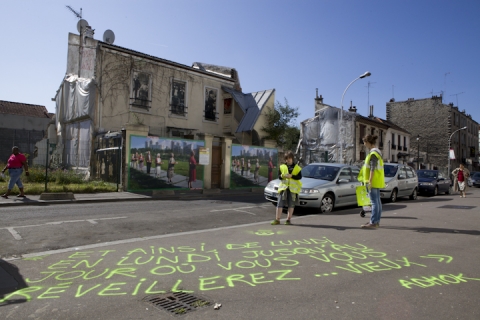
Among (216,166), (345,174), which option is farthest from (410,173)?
(216,166)

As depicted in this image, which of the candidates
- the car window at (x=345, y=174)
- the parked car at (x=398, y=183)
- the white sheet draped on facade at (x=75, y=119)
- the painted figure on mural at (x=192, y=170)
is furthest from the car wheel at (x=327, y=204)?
the white sheet draped on facade at (x=75, y=119)

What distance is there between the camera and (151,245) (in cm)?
592

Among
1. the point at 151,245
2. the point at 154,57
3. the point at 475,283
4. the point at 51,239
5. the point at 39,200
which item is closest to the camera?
the point at 475,283

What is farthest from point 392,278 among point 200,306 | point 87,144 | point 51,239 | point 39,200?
point 87,144

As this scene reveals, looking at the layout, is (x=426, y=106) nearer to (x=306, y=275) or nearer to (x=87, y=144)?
(x=87, y=144)

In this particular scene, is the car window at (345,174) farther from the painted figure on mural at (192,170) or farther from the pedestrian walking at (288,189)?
the painted figure on mural at (192,170)

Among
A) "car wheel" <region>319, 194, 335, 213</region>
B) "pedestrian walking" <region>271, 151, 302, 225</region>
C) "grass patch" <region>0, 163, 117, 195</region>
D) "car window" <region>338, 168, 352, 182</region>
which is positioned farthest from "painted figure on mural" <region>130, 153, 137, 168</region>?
"pedestrian walking" <region>271, 151, 302, 225</region>

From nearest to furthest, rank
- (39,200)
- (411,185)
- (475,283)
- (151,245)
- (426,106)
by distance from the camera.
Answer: (475,283), (151,245), (39,200), (411,185), (426,106)

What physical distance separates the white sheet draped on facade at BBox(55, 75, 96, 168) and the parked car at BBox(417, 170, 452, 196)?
17272 millimetres

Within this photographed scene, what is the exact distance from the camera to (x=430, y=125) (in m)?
53.4

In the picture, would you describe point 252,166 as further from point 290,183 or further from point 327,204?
point 290,183

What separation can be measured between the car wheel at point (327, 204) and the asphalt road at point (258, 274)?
281cm

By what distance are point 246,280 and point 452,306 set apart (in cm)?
208

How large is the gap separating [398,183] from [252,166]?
790cm
